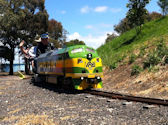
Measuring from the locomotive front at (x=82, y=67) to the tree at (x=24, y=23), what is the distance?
26.3 m

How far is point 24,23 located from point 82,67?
101 feet

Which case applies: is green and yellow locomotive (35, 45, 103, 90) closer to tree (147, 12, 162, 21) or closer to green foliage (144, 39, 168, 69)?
green foliage (144, 39, 168, 69)

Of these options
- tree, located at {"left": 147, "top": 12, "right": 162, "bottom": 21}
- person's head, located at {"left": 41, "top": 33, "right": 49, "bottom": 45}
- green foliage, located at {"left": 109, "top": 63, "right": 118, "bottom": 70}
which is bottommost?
green foliage, located at {"left": 109, "top": 63, "right": 118, "bottom": 70}

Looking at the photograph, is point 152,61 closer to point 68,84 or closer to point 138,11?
point 68,84

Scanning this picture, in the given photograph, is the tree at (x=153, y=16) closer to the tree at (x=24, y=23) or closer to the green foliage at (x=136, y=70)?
the tree at (x=24, y=23)

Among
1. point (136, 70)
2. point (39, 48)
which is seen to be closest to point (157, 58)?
point (136, 70)

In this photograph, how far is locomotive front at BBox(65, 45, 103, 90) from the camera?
35.2 ft

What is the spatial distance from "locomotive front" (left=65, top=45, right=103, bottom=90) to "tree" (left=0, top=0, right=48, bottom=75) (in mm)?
26298

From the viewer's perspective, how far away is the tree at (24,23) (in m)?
36.3

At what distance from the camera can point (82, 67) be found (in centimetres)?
1083

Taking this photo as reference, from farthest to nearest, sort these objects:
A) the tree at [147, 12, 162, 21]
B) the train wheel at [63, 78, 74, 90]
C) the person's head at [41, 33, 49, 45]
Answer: the tree at [147, 12, 162, 21] < the person's head at [41, 33, 49, 45] < the train wheel at [63, 78, 74, 90]

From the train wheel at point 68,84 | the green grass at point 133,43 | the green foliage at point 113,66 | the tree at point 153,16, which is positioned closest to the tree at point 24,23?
the green grass at point 133,43

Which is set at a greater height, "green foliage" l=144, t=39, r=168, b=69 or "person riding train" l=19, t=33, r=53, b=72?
"person riding train" l=19, t=33, r=53, b=72

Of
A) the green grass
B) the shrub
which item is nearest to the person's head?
the green grass
